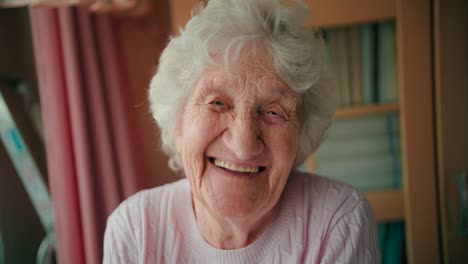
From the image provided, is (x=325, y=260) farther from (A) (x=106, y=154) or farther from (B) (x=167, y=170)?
(B) (x=167, y=170)

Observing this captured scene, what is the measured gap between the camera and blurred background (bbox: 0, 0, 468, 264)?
4.16ft

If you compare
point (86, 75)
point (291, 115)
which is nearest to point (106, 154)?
point (86, 75)

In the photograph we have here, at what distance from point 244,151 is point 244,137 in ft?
0.12

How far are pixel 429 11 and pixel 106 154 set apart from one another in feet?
4.51

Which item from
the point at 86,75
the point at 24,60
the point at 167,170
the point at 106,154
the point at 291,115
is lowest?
the point at 167,170

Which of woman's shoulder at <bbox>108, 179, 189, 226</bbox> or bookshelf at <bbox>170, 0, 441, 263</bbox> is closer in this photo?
woman's shoulder at <bbox>108, 179, 189, 226</bbox>

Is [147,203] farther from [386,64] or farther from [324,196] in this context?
[386,64]

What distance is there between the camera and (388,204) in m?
1.52

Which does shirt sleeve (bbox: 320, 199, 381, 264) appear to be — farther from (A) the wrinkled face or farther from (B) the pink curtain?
(B) the pink curtain

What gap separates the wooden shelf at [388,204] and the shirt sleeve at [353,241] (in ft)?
1.65

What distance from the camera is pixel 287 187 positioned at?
1.15 m

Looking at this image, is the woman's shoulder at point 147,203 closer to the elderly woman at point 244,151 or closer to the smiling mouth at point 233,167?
the elderly woman at point 244,151

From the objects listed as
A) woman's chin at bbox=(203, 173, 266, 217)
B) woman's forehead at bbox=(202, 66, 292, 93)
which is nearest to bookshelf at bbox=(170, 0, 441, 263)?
woman's forehead at bbox=(202, 66, 292, 93)

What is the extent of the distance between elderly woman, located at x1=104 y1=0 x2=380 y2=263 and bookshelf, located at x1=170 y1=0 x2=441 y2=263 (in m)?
0.41
